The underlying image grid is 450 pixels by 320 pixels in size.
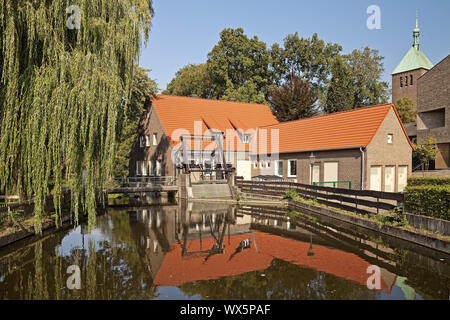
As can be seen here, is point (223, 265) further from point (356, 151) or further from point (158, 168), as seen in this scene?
point (158, 168)

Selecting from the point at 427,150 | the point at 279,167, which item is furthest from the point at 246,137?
the point at 427,150

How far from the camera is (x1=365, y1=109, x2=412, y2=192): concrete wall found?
20500 mm

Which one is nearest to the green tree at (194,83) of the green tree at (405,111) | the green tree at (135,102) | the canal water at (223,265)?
the green tree at (135,102)

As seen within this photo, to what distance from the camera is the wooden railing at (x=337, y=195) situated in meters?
12.5

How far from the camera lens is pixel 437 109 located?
33062mm

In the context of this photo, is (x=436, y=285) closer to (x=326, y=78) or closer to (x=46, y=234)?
(x=46, y=234)

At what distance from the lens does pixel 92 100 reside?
10.2 meters

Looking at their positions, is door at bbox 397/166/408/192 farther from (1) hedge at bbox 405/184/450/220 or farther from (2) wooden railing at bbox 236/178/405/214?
(1) hedge at bbox 405/184/450/220

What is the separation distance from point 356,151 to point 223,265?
15199 millimetres

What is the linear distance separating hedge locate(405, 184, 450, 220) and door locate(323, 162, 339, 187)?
35.6 feet

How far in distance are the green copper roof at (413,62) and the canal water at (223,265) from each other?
55263 mm

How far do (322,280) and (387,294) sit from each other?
4.28 feet
